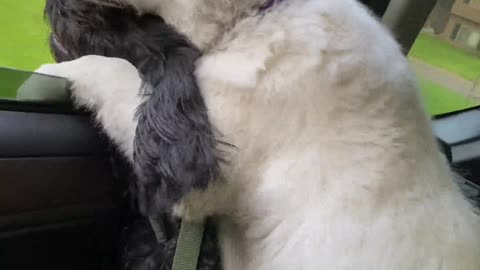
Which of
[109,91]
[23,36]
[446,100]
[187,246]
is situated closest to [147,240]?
[187,246]

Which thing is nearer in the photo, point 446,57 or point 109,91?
point 109,91

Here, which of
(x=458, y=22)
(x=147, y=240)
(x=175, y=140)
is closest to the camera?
(x=175, y=140)

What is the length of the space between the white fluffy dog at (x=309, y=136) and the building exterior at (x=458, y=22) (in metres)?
0.85

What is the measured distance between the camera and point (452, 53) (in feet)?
5.16

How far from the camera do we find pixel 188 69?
2.27 feet

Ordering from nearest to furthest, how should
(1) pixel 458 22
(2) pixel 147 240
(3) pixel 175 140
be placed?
(3) pixel 175 140 → (2) pixel 147 240 → (1) pixel 458 22

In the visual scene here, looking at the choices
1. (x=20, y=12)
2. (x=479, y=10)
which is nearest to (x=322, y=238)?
(x=20, y=12)

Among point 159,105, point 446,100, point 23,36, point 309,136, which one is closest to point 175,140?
point 159,105

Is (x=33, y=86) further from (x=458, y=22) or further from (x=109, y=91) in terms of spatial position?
(x=458, y=22)

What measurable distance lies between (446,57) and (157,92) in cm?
107

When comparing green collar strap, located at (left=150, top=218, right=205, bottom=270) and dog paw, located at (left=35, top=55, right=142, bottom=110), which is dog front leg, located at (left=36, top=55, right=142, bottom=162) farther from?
green collar strap, located at (left=150, top=218, right=205, bottom=270)

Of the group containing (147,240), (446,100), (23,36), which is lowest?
(446,100)

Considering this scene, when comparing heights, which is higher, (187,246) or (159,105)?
(159,105)

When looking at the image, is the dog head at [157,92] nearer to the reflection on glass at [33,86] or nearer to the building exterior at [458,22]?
the reflection on glass at [33,86]
